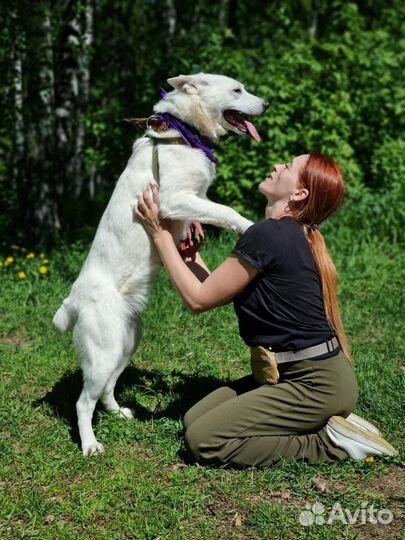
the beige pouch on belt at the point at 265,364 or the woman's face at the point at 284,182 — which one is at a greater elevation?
the woman's face at the point at 284,182

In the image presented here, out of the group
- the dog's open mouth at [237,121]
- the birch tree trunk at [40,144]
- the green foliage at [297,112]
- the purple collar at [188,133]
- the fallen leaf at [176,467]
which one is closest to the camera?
the fallen leaf at [176,467]

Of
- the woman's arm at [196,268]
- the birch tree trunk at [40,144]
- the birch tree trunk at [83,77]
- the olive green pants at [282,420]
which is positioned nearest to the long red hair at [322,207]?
the olive green pants at [282,420]

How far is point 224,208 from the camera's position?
140 inches

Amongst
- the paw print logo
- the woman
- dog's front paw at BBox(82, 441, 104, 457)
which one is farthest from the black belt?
dog's front paw at BBox(82, 441, 104, 457)

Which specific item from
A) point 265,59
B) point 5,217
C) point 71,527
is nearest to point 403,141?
point 265,59

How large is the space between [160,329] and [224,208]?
198 cm

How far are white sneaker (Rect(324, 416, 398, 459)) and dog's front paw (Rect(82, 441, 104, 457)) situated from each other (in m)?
1.28

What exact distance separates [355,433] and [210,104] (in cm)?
205

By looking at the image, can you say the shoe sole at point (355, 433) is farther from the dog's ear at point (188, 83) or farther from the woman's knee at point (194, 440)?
the dog's ear at point (188, 83)

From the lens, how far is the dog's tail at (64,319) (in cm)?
386

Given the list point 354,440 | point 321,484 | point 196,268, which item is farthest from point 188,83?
point 321,484

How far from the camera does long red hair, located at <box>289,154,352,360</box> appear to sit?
11.0ft

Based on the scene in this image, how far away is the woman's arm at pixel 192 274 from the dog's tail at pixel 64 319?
0.71m

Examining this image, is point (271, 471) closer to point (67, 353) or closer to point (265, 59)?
point (67, 353)
